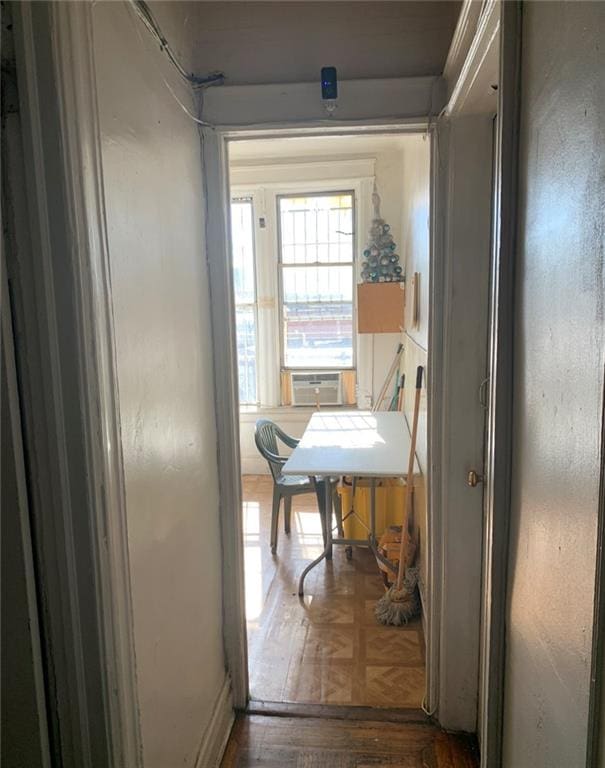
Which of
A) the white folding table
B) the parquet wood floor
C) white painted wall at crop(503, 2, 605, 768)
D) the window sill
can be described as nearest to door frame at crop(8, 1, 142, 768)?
white painted wall at crop(503, 2, 605, 768)

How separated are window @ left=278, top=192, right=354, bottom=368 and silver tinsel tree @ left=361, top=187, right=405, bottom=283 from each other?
0.55 m

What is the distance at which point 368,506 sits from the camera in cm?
354

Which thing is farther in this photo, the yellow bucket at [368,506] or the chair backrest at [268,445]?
the chair backrest at [268,445]

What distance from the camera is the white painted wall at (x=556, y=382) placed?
709 millimetres

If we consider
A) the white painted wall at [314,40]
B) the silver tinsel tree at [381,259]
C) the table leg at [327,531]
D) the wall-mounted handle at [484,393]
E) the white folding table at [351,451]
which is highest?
the white painted wall at [314,40]

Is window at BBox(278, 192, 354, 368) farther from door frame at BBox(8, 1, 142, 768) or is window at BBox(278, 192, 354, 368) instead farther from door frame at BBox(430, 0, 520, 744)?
door frame at BBox(8, 1, 142, 768)

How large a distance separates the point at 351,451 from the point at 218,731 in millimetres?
1496

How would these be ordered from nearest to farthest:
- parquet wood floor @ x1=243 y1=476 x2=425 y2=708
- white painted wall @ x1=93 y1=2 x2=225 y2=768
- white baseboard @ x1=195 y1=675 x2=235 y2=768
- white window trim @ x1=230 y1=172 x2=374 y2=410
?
white painted wall @ x1=93 y1=2 x2=225 y2=768 → white baseboard @ x1=195 y1=675 x2=235 y2=768 → parquet wood floor @ x1=243 y1=476 x2=425 y2=708 → white window trim @ x1=230 y1=172 x2=374 y2=410

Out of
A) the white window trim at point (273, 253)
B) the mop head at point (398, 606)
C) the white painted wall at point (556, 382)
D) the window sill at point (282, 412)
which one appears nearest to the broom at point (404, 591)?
the mop head at point (398, 606)

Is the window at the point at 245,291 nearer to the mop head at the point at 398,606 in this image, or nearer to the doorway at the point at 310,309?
the doorway at the point at 310,309

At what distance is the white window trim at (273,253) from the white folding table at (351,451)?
120 cm

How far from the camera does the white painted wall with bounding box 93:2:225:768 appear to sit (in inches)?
48.8

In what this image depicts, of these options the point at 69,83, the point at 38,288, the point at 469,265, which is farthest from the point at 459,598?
the point at 69,83

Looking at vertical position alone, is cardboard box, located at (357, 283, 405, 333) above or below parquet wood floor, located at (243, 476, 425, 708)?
above
